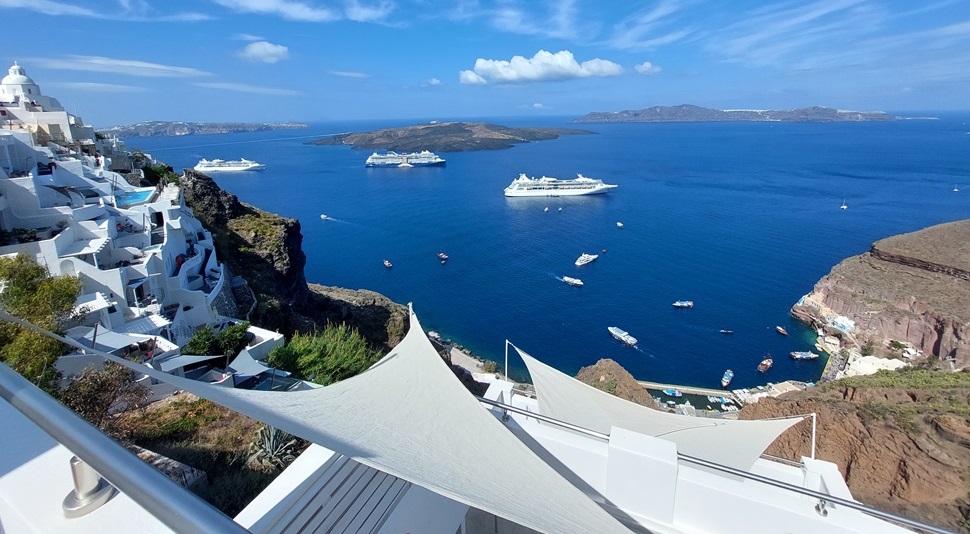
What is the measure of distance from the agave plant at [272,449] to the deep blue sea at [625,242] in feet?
48.7

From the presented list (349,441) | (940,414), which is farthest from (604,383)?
(349,441)

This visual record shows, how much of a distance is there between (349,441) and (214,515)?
221 centimetres

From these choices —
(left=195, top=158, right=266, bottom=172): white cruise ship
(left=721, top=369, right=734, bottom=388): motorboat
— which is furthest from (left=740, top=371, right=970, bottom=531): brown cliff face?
(left=195, top=158, right=266, bottom=172): white cruise ship

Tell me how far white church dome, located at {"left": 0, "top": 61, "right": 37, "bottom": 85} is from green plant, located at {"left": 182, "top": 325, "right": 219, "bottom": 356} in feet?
62.5

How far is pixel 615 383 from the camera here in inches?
450

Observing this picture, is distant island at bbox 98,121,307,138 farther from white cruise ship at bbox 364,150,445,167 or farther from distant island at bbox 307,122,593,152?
white cruise ship at bbox 364,150,445,167

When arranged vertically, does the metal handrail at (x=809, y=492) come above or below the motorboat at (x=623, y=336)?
above

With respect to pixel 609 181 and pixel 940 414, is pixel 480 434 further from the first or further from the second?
pixel 609 181

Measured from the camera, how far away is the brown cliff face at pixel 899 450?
20.2 ft

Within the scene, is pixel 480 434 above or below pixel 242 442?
above

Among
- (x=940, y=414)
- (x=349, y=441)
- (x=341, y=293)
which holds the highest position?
(x=349, y=441)

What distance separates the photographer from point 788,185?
158 ft

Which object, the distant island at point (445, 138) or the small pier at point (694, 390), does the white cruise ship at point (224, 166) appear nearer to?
the distant island at point (445, 138)

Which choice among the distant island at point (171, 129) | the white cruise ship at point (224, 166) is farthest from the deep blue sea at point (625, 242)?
the distant island at point (171, 129)
